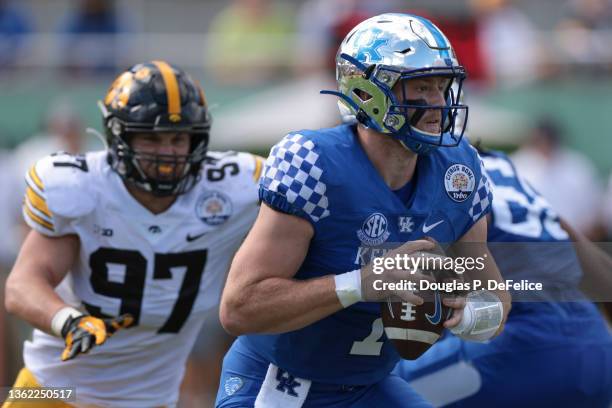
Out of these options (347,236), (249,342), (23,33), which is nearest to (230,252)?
(249,342)

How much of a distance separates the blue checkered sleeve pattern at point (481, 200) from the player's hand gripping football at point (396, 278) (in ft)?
1.38

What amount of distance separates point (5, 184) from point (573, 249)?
17.7ft

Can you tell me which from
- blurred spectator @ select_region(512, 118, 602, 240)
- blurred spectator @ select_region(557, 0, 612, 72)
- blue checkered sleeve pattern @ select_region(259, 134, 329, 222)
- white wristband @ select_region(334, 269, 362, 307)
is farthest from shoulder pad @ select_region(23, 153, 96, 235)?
blurred spectator @ select_region(557, 0, 612, 72)

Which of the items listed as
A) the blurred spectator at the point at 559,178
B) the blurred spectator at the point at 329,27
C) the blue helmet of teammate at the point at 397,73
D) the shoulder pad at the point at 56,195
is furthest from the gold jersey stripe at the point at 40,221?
the blurred spectator at the point at 559,178

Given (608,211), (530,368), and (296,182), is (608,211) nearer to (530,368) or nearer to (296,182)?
(530,368)

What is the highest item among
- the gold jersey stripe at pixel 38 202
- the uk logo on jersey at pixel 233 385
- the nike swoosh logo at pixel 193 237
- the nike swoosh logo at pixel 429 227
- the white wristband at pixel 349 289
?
the nike swoosh logo at pixel 429 227

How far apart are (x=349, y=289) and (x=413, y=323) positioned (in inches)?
10.3

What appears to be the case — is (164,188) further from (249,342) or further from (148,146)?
(249,342)

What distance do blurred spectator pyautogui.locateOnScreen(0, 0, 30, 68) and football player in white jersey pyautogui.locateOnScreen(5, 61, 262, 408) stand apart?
5911mm

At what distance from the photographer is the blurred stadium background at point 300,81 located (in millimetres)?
9195

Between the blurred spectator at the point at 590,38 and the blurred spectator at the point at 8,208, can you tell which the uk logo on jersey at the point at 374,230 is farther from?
the blurred spectator at the point at 590,38

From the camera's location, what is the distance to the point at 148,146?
464cm

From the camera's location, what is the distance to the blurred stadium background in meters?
9.20

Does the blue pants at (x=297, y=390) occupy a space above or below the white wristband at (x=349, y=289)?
below
